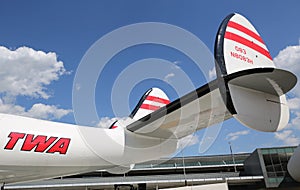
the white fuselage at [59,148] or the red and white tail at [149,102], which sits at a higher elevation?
the red and white tail at [149,102]

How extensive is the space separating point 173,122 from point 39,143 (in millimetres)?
2464

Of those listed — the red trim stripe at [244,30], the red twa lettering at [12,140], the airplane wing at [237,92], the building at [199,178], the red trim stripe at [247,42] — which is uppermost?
the building at [199,178]

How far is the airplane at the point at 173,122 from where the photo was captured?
3.81 metres

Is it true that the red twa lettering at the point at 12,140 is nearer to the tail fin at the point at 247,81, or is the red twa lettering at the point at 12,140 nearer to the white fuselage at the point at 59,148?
the white fuselage at the point at 59,148

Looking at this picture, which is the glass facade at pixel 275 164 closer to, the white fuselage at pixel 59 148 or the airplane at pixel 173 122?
the airplane at pixel 173 122

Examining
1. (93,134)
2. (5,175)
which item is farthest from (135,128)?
(5,175)

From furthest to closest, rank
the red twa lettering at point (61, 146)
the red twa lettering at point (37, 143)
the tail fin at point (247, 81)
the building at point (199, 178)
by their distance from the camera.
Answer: the building at point (199, 178)
the red twa lettering at point (61, 146)
the red twa lettering at point (37, 143)
the tail fin at point (247, 81)

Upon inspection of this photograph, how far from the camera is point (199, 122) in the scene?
507cm

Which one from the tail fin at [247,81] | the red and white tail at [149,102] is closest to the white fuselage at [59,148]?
the red and white tail at [149,102]

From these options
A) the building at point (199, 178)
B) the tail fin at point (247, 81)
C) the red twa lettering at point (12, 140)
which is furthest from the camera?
the building at point (199, 178)

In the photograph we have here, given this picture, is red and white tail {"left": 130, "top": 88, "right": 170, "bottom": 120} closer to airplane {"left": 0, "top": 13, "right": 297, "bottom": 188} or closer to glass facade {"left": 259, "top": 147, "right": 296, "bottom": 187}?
airplane {"left": 0, "top": 13, "right": 297, "bottom": 188}

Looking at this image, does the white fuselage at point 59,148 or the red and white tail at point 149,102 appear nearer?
the white fuselage at point 59,148

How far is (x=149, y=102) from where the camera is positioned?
717cm

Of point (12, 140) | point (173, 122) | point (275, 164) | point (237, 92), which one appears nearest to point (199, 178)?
point (275, 164)
